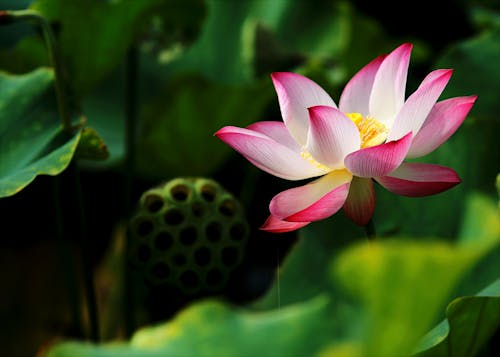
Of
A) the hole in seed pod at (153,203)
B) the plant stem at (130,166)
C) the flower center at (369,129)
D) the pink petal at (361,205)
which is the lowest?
the plant stem at (130,166)

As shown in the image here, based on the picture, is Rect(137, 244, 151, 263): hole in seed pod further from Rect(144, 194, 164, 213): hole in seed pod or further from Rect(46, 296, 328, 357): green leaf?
Rect(46, 296, 328, 357): green leaf

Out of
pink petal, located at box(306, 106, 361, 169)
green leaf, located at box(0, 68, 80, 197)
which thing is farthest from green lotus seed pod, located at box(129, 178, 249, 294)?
pink petal, located at box(306, 106, 361, 169)

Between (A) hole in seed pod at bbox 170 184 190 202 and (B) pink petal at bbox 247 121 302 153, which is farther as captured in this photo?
(A) hole in seed pod at bbox 170 184 190 202

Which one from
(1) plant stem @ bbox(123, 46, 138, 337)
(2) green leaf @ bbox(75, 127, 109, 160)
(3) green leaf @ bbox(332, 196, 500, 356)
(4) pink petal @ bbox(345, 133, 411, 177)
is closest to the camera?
(3) green leaf @ bbox(332, 196, 500, 356)

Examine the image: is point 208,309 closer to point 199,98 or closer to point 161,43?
point 199,98

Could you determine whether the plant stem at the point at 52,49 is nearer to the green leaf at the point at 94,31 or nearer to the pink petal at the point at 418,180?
the green leaf at the point at 94,31

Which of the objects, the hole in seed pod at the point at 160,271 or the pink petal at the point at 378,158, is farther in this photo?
the hole in seed pod at the point at 160,271

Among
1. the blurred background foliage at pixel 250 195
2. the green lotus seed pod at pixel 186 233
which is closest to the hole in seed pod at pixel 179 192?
the green lotus seed pod at pixel 186 233

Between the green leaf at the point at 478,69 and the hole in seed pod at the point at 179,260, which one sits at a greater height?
the green leaf at the point at 478,69
